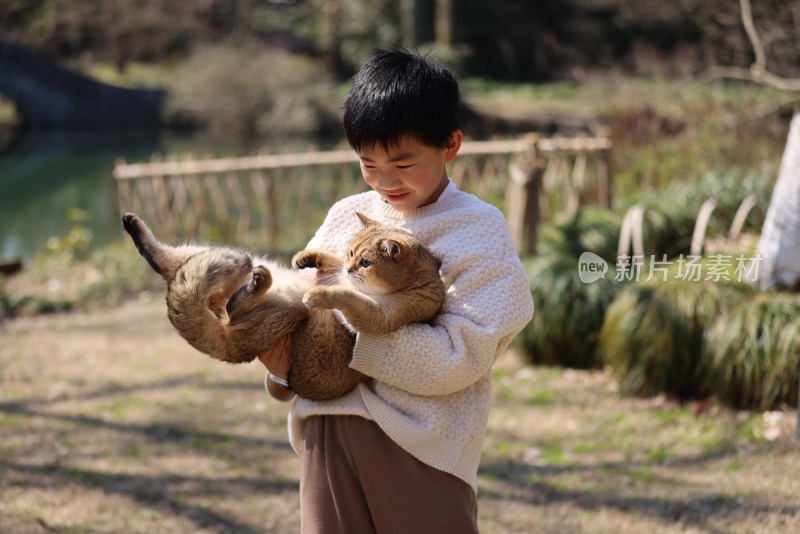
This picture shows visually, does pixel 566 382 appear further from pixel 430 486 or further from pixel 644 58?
pixel 644 58

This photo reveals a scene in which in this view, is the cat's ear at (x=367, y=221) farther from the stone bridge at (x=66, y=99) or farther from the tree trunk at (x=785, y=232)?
the stone bridge at (x=66, y=99)

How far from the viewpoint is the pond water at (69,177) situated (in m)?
14.3

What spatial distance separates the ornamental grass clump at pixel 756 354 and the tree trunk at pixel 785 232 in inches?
9.8

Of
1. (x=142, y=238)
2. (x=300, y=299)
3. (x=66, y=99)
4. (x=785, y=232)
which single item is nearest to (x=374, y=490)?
(x=300, y=299)

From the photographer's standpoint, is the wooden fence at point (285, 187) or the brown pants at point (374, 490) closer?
the brown pants at point (374, 490)

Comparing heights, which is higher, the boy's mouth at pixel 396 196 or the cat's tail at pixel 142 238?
the boy's mouth at pixel 396 196

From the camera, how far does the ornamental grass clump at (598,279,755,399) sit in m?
5.18

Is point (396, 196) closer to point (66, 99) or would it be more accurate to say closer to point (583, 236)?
point (583, 236)

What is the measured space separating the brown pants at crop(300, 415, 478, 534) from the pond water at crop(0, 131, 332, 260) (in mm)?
10607

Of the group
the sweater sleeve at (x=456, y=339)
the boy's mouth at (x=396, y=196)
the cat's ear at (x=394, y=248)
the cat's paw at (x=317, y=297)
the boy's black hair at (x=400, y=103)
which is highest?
the boy's black hair at (x=400, y=103)

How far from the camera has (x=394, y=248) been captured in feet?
5.88

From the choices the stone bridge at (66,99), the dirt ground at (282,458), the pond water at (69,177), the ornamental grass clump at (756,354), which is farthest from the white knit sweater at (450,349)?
the stone bridge at (66,99)

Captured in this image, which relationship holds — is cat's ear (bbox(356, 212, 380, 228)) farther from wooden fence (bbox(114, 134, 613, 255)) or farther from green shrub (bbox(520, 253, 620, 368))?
wooden fence (bbox(114, 134, 613, 255))

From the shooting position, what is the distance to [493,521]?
3.95 meters
